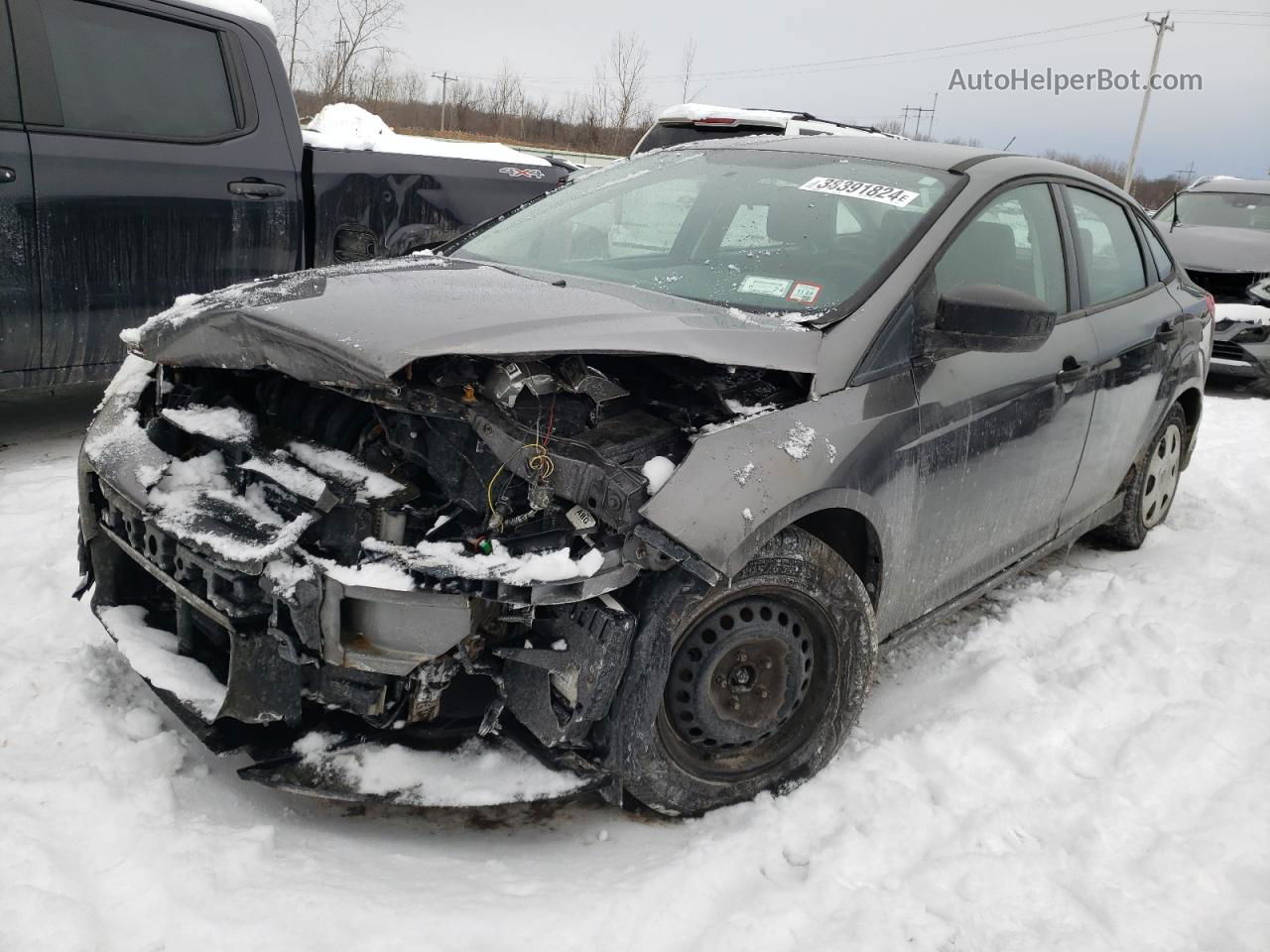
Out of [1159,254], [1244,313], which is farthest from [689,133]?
[1159,254]

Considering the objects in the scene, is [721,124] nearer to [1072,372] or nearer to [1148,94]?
[1072,372]

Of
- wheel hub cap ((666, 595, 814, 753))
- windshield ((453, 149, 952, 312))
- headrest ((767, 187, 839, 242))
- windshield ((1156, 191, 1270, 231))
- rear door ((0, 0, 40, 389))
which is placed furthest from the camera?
windshield ((1156, 191, 1270, 231))

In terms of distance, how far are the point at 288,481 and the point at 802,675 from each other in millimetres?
1380

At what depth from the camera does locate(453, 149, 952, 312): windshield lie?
2.91 meters

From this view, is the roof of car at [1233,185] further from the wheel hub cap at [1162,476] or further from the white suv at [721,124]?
the wheel hub cap at [1162,476]

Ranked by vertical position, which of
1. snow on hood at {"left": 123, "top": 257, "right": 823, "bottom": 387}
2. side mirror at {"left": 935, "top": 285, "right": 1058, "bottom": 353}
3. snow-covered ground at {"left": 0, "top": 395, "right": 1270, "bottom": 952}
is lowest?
snow-covered ground at {"left": 0, "top": 395, "right": 1270, "bottom": 952}

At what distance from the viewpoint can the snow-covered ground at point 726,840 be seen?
2076 mm

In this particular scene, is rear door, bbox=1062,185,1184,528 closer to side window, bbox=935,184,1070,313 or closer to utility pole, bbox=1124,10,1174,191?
side window, bbox=935,184,1070,313

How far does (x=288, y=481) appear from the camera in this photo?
230cm

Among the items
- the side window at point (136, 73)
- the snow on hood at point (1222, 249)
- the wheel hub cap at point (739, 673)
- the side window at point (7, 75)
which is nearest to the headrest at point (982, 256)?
the wheel hub cap at point (739, 673)

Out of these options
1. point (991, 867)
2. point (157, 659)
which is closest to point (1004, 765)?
point (991, 867)

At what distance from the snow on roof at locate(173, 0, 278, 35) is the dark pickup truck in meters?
0.01

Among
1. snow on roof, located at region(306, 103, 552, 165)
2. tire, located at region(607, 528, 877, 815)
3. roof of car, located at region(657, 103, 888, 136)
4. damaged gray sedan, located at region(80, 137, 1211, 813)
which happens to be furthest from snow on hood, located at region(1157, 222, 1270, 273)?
tire, located at region(607, 528, 877, 815)

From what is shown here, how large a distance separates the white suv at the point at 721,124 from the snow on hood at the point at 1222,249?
10.4ft
